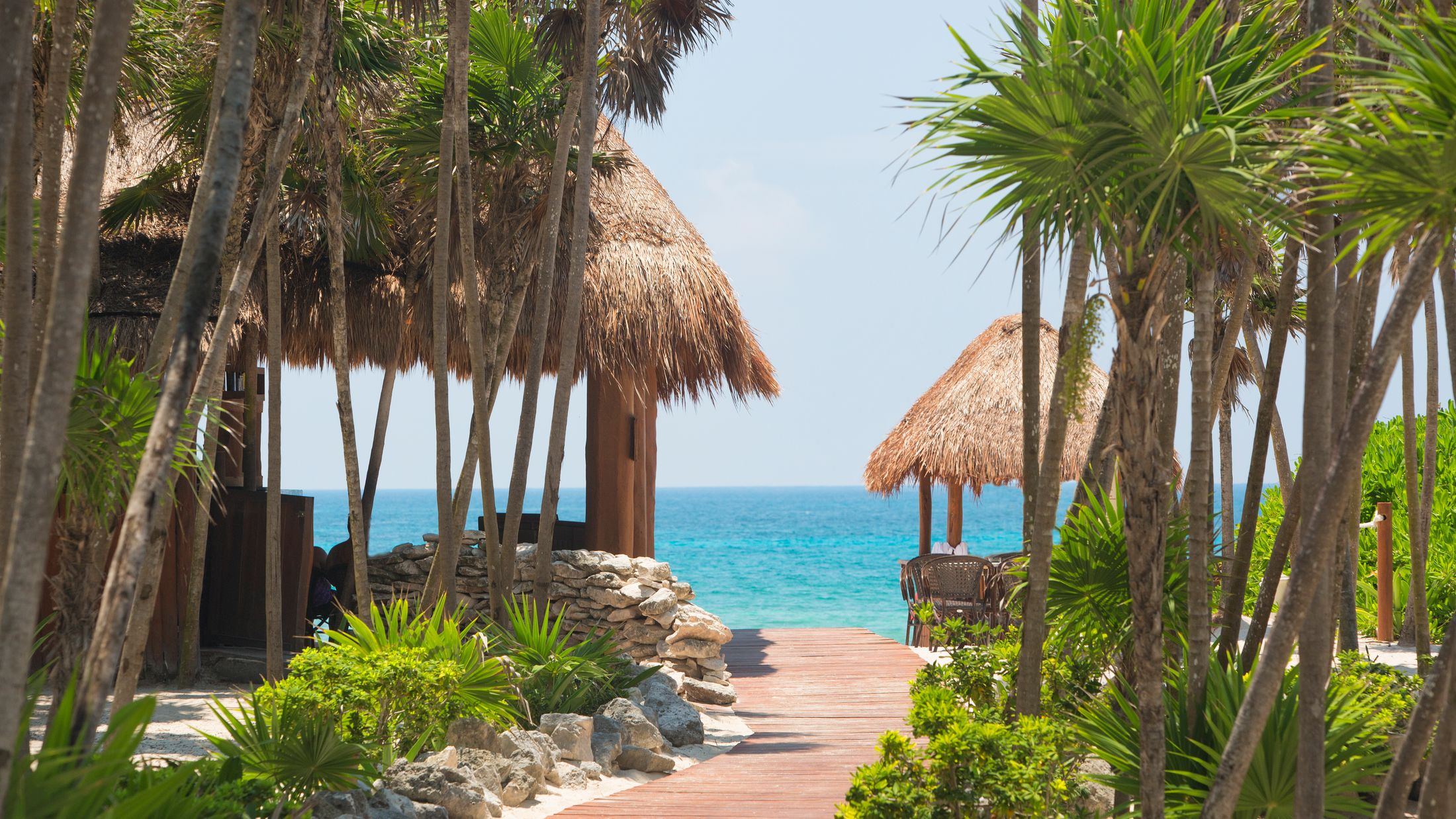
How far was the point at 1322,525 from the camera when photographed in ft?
8.48

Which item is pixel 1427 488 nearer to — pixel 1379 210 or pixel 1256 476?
pixel 1256 476

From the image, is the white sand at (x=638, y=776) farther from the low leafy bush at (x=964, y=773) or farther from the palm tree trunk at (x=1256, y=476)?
the palm tree trunk at (x=1256, y=476)

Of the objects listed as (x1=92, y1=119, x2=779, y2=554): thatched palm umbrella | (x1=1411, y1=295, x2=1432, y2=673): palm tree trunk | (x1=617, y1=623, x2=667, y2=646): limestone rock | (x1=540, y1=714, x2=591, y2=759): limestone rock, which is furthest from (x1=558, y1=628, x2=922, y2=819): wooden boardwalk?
(x1=1411, y1=295, x2=1432, y2=673): palm tree trunk

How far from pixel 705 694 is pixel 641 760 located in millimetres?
2047

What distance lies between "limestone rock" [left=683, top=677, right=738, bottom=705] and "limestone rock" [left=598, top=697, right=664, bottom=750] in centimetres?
173

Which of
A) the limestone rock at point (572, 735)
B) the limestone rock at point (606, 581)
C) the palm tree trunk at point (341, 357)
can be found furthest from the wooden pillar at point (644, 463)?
the limestone rock at point (572, 735)

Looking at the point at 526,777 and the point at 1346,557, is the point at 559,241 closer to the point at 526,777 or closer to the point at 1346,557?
the point at 526,777

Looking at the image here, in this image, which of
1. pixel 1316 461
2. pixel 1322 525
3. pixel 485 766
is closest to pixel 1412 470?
pixel 1316 461

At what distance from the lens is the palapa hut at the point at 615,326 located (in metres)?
9.05

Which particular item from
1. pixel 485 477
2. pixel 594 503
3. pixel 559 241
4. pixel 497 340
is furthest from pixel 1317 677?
pixel 594 503

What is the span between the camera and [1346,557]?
Result: 5316 mm

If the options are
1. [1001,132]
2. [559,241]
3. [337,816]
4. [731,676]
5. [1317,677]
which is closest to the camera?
[1317,677]

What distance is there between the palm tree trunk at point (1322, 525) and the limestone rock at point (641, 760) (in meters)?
3.44

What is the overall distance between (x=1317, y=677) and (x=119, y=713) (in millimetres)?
2891
